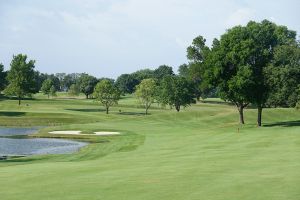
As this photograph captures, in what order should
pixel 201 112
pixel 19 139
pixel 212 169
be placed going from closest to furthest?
pixel 212 169, pixel 19 139, pixel 201 112

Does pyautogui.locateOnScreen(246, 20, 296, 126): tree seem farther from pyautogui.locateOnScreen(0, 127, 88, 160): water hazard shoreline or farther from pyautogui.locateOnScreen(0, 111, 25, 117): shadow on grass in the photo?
pyautogui.locateOnScreen(0, 111, 25, 117): shadow on grass

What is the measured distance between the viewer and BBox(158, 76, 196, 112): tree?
12088cm

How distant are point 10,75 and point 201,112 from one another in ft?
197

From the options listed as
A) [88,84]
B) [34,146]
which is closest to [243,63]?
[34,146]

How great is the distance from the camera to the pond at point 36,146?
161 ft

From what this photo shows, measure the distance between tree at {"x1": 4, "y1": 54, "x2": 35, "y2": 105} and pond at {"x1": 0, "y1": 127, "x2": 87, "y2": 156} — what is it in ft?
202

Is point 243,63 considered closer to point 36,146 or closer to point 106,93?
point 36,146

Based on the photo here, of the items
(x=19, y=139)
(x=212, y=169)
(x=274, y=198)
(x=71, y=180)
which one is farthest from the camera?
(x=19, y=139)

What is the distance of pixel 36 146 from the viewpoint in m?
54.9

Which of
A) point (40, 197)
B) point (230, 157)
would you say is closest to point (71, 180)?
point (40, 197)

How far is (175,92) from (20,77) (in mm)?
41969

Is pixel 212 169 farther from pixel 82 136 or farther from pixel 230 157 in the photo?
pixel 82 136

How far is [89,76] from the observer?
186750mm

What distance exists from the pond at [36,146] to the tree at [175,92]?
60.7 meters
